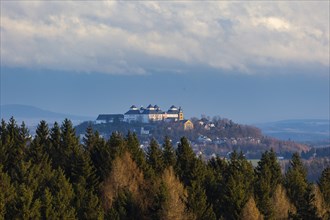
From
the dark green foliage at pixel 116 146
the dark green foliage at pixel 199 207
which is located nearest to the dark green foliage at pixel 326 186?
the dark green foliage at pixel 199 207

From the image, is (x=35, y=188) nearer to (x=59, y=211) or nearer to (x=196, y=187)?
(x=59, y=211)

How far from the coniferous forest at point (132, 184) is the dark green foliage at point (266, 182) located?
0.07 metres

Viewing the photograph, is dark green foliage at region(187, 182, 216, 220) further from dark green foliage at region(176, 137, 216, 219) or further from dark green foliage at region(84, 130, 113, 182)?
dark green foliage at region(84, 130, 113, 182)

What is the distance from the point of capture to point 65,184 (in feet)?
141

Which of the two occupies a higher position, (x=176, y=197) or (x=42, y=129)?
(x=42, y=129)

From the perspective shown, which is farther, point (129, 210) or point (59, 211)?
Result: point (129, 210)

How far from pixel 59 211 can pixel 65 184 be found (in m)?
4.16

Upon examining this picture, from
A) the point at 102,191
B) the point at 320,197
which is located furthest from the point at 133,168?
the point at 320,197

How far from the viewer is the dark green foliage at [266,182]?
4853 centimetres

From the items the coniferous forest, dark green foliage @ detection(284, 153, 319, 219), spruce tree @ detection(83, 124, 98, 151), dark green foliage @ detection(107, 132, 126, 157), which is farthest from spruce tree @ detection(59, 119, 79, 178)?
dark green foliage @ detection(284, 153, 319, 219)

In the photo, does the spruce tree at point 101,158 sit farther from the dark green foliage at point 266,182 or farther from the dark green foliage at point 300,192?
the dark green foliage at point 300,192

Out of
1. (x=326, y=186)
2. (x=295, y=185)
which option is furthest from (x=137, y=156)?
(x=326, y=186)

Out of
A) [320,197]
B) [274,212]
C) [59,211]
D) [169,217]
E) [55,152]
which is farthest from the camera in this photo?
[55,152]

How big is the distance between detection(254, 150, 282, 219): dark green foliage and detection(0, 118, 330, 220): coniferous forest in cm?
7
